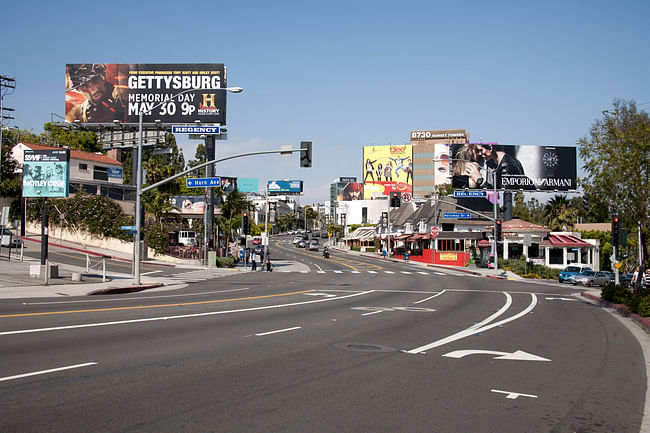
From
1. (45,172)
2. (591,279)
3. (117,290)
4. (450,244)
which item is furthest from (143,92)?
(591,279)

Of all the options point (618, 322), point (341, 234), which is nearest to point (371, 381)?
point (618, 322)

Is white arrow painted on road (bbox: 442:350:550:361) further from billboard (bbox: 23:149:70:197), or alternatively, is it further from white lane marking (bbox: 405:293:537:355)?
billboard (bbox: 23:149:70:197)

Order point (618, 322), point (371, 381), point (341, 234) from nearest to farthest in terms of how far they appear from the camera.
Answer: point (371, 381) → point (618, 322) → point (341, 234)

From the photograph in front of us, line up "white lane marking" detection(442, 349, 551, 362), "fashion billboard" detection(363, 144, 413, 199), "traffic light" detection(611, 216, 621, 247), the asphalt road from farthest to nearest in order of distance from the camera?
"fashion billboard" detection(363, 144, 413, 199), "traffic light" detection(611, 216, 621, 247), "white lane marking" detection(442, 349, 551, 362), the asphalt road

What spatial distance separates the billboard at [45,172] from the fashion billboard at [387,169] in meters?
142

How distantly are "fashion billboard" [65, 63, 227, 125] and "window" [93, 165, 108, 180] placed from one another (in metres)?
8.17

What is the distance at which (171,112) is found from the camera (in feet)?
181

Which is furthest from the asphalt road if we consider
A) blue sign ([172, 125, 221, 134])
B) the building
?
→ the building

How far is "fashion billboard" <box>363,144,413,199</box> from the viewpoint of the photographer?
16650 cm

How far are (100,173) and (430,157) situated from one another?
11837cm

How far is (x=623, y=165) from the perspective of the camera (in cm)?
1992

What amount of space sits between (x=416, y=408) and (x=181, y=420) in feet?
9.70

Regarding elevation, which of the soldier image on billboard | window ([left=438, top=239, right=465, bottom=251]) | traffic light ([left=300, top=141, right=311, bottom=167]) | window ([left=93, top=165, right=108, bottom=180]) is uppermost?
the soldier image on billboard

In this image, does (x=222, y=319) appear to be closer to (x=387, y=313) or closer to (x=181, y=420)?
(x=387, y=313)
